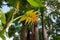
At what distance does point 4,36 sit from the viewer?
392mm

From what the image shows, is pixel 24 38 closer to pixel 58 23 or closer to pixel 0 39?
pixel 58 23

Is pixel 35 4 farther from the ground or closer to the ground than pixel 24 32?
closer to the ground

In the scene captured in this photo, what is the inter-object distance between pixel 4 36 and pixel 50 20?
908cm

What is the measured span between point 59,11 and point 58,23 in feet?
7.33

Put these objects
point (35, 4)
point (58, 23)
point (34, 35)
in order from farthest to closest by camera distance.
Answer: point (58, 23)
point (34, 35)
point (35, 4)

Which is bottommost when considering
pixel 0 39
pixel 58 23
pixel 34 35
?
pixel 0 39

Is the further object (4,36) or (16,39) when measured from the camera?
(16,39)

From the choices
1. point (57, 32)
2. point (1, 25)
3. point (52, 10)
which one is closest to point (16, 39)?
point (57, 32)

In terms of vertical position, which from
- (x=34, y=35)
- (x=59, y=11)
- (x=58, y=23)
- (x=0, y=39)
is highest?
(x=58, y=23)

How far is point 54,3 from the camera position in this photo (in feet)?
26.6

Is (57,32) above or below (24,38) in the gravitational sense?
above

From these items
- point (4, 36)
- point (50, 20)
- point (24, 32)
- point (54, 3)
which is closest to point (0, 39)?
point (4, 36)

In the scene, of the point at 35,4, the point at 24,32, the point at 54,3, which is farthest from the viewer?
the point at 54,3

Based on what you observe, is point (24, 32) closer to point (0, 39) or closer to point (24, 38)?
point (24, 38)
